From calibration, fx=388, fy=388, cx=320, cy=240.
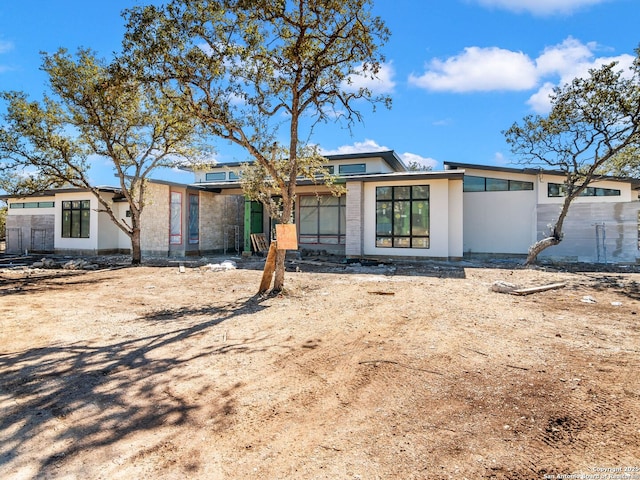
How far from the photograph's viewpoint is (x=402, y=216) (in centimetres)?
1619

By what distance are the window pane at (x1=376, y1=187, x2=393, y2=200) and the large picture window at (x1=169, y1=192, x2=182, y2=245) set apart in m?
9.49

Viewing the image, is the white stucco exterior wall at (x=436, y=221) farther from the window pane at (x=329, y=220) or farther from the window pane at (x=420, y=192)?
the window pane at (x=329, y=220)

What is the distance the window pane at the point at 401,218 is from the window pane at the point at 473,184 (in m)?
4.03

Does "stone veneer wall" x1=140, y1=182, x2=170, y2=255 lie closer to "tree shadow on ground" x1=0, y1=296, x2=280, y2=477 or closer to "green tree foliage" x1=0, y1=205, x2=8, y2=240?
"tree shadow on ground" x1=0, y1=296, x2=280, y2=477

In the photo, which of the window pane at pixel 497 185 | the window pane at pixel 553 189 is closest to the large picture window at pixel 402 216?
the window pane at pixel 497 185

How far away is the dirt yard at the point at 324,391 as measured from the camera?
2527 mm

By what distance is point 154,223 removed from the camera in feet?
62.4

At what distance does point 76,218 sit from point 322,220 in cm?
1358

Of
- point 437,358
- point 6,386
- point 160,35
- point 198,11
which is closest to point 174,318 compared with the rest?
point 6,386

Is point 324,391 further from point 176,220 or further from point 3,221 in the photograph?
point 3,221

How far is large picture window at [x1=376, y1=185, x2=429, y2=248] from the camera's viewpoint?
1593 centimetres

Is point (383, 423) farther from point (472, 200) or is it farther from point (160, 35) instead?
point (472, 200)

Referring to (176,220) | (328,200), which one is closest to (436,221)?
(328,200)

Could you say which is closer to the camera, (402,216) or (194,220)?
(402,216)
